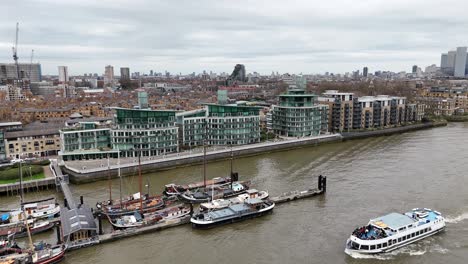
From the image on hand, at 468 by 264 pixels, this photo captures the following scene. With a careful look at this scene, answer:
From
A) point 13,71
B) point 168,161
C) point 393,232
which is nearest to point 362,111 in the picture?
point 168,161

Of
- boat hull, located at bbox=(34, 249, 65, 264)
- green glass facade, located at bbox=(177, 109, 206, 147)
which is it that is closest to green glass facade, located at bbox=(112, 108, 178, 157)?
green glass facade, located at bbox=(177, 109, 206, 147)

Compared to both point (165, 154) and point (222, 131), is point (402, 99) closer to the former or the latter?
point (222, 131)

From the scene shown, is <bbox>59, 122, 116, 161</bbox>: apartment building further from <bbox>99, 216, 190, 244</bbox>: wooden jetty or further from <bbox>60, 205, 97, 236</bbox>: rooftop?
<bbox>99, 216, 190, 244</bbox>: wooden jetty

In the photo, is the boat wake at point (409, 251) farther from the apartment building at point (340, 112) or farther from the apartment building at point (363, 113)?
the apartment building at point (363, 113)

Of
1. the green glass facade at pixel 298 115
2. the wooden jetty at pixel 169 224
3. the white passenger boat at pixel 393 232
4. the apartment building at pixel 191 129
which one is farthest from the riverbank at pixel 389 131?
the white passenger boat at pixel 393 232

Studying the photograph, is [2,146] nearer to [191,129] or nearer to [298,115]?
[191,129]

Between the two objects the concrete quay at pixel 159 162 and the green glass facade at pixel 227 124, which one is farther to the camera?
the green glass facade at pixel 227 124
